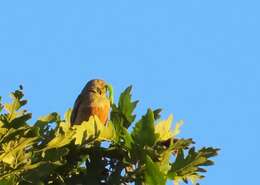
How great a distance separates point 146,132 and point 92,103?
2.85 meters

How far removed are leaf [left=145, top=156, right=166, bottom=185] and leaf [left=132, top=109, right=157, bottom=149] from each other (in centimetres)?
25

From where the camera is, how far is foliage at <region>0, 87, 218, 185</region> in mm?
5129

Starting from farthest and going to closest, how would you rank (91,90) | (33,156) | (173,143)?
1. (91,90)
2. (173,143)
3. (33,156)

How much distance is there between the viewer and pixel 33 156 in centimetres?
524

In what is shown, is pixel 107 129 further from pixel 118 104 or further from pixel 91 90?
pixel 91 90

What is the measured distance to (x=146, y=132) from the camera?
17.7 ft

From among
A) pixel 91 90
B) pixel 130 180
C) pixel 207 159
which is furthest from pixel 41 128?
pixel 91 90

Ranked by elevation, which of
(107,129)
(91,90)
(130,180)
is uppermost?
(91,90)

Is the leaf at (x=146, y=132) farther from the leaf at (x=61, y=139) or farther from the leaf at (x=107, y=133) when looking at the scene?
the leaf at (x=61, y=139)

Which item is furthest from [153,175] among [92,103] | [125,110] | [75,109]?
[92,103]

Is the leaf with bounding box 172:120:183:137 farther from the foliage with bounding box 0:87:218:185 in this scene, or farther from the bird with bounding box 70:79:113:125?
the bird with bounding box 70:79:113:125

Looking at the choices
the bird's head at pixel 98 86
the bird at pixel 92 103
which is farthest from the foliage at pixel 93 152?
the bird's head at pixel 98 86

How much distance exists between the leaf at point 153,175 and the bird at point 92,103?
2.37m

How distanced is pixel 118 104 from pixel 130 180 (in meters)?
0.67
